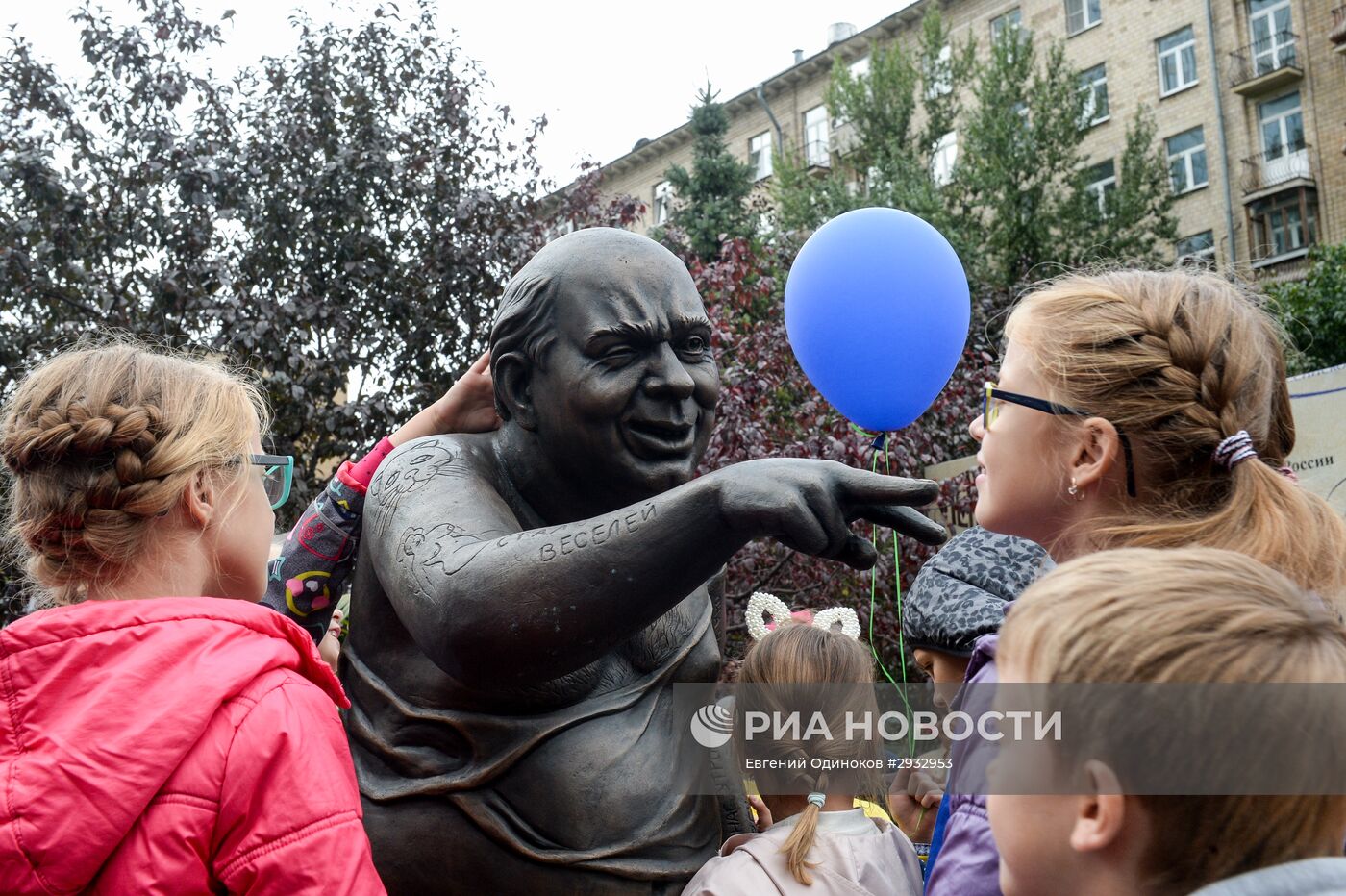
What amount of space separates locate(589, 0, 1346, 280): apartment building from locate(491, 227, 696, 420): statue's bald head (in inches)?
802

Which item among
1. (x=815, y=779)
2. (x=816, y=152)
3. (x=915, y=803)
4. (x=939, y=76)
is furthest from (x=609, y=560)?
(x=816, y=152)

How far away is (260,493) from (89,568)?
29 cm

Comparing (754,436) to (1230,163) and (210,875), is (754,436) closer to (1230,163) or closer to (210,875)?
(210,875)

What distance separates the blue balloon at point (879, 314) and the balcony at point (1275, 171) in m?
21.0

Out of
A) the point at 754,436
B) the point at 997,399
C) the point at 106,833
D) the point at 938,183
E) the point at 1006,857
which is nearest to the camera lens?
the point at 1006,857

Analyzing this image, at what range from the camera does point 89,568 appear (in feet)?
5.91

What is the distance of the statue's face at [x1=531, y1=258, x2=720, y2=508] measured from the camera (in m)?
1.96

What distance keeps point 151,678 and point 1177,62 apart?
90.2ft

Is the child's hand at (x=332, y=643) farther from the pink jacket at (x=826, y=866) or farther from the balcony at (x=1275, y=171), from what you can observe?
the balcony at (x=1275, y=171)

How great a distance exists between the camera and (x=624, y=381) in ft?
6.41

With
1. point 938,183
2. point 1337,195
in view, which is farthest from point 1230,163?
point 938,183

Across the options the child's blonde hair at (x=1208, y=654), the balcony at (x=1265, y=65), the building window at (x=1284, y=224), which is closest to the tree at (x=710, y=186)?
the building window at (x=1284, y=224)

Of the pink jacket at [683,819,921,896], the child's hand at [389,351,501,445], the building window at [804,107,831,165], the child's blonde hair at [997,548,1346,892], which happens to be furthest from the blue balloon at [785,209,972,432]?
the building window at [804,107,831,165]

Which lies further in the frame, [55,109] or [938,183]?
[938,183]
